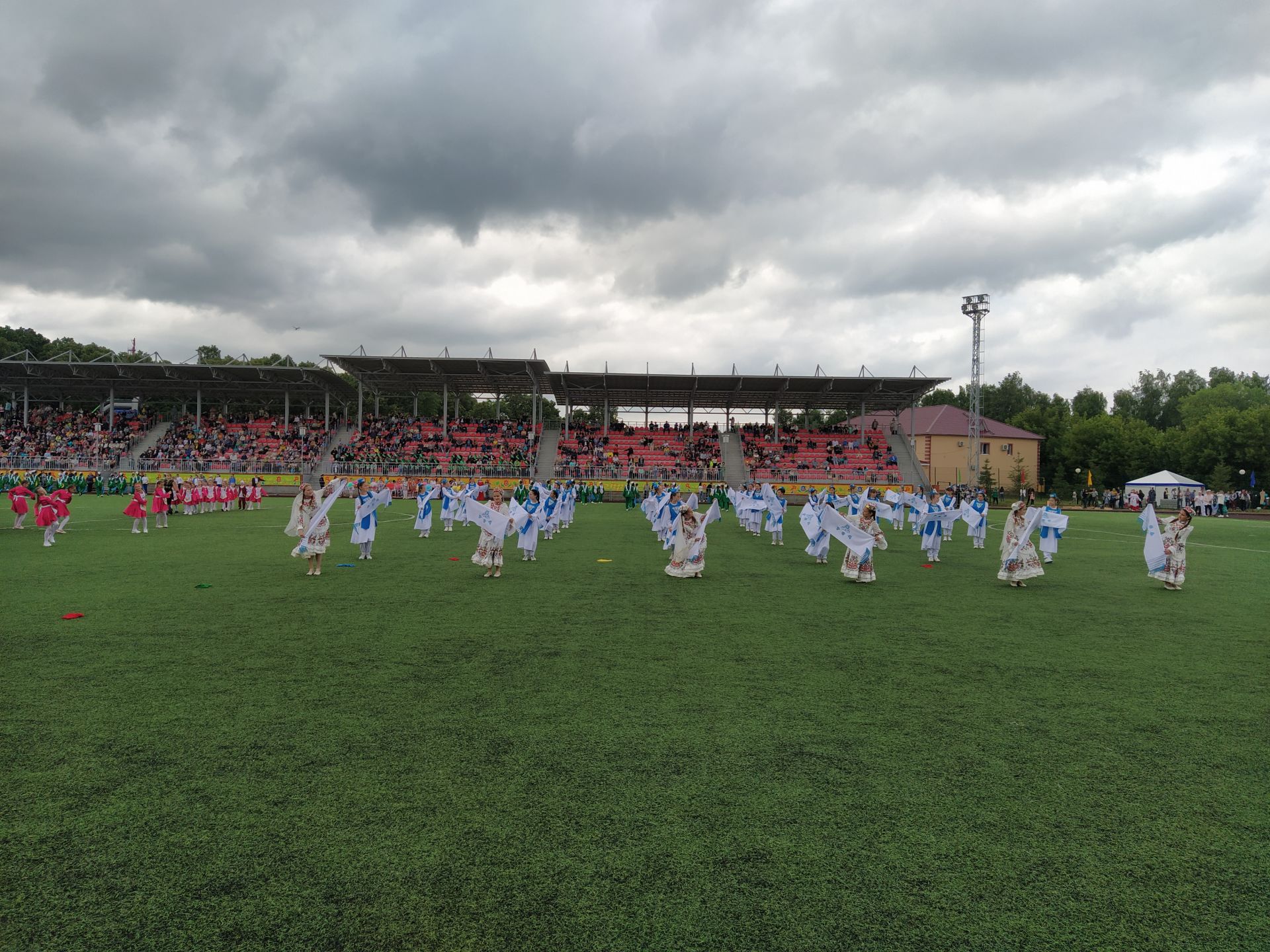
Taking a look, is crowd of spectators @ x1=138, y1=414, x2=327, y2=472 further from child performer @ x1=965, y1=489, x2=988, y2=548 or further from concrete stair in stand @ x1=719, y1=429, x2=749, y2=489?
child performer @ x1=965, y1=489, x2=988, y2=548

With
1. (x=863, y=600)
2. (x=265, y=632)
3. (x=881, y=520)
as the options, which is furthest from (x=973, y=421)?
(x=265, y=632)

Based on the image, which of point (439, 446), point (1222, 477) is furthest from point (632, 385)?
point (1222, 477)

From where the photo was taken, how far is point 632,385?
4569 centimetres

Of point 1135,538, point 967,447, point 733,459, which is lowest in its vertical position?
point 1135,538

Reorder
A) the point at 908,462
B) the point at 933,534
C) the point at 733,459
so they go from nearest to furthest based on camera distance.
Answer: the point at 933,534, the point at 908,462, the point at 733,459

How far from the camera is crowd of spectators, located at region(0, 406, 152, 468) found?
136 feet

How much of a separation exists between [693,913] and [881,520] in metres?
26.4

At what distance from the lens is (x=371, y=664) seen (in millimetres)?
6469

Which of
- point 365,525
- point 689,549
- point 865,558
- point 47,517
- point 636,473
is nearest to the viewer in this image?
point 865,558

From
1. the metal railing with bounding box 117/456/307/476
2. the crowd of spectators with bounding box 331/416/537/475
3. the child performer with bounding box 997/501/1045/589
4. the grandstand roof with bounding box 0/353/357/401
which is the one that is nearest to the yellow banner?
the metal railing with bounding box 117/456/307/476

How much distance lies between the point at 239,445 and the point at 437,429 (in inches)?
472

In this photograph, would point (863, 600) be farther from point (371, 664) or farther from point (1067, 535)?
point (1067, 535)

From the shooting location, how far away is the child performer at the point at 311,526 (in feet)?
38.3

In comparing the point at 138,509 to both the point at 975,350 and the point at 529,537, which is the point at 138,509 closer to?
the point at 529,537
